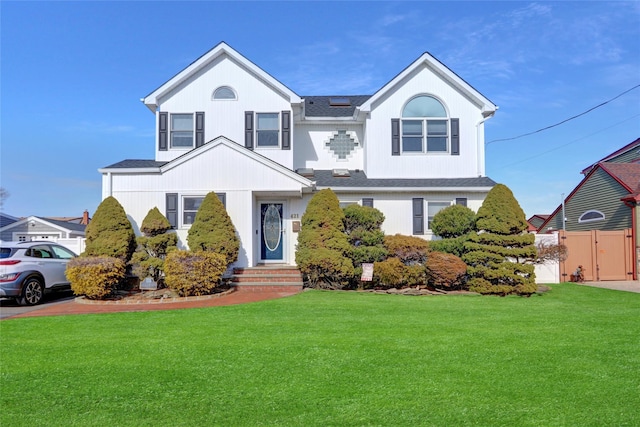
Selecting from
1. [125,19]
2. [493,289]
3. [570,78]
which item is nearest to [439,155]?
[493,289]

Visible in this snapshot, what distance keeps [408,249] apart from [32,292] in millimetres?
10839

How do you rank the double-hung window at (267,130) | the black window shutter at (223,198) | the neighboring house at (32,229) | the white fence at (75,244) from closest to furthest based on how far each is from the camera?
the black window shutter at (223,198)
the white fence at (75,244)
the double-hung window at (267,130)
the neighboring house at (32,229)

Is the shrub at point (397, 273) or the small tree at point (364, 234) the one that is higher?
the small tree at point (364, 234)

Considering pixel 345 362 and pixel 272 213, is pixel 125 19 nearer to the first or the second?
pixel 272 213

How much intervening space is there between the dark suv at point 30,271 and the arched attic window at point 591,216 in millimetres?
22017

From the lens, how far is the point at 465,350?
5918 mm

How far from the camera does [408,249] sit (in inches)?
530

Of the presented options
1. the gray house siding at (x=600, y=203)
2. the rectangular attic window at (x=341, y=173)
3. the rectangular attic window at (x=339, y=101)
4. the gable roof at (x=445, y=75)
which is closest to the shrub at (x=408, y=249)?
the rectangular attic window at (x=341, y=173)

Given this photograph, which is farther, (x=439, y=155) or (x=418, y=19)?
(x=439, y=155)

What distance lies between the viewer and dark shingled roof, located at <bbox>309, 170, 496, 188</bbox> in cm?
1530

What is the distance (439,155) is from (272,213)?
6799 millimetres

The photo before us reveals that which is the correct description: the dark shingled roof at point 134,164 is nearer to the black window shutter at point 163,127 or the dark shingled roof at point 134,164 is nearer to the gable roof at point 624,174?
the black window shutter at point 163,127

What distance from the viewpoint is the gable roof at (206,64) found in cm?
1602

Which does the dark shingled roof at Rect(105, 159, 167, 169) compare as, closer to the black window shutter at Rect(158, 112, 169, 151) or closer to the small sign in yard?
the black window shutter at Rect(158, 112, 169, 151)
